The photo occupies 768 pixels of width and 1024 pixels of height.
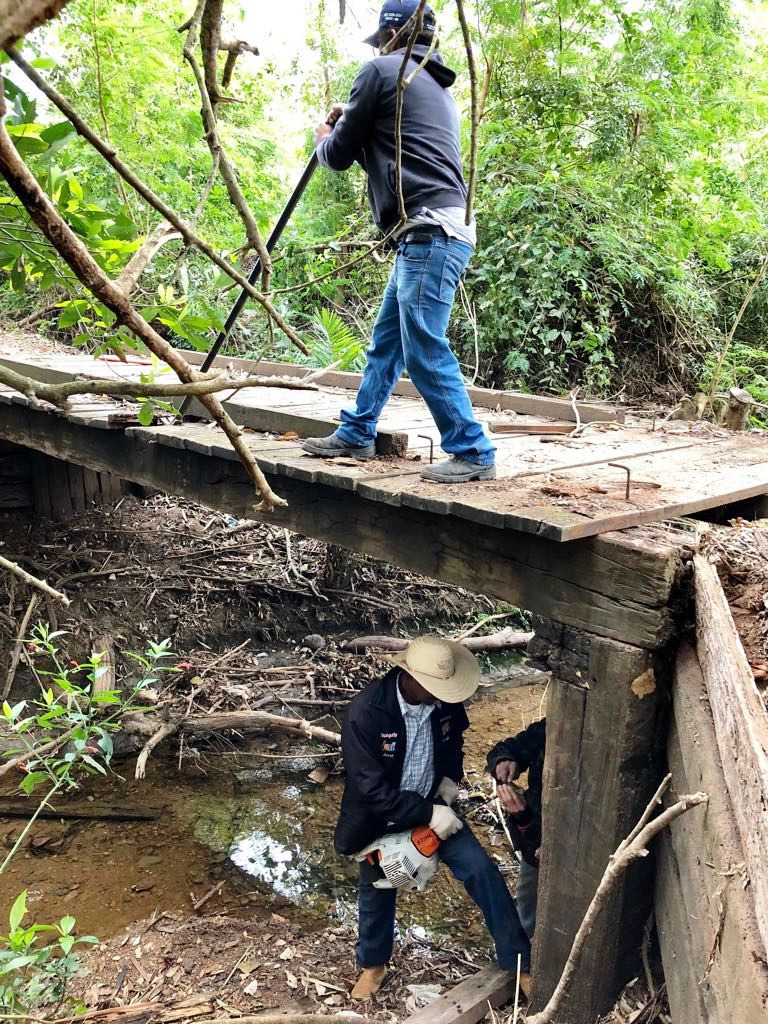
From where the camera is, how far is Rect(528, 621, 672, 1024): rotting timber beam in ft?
7.84

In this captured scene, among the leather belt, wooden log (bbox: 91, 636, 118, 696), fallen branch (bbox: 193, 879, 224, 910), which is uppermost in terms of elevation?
the leather belt

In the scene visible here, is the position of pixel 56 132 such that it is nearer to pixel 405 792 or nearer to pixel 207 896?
pixel 405 792

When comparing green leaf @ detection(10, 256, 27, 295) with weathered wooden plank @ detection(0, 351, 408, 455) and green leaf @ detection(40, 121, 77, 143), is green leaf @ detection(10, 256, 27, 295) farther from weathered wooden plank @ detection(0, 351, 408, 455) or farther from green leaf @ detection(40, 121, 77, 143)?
weathered wooden plank @ detection(0, 351, 408, 455)

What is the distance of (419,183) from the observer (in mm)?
2852

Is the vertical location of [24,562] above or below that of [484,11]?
below

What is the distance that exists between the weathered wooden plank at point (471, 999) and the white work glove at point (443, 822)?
0.57 meters

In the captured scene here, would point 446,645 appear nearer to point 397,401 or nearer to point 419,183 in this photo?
point 419,183

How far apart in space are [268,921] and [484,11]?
8300 millimetres

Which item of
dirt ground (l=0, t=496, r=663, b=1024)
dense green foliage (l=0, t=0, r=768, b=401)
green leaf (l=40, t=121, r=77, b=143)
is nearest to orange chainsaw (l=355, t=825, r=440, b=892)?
dirt ground (l=0, t=496, r=663, b=1024)

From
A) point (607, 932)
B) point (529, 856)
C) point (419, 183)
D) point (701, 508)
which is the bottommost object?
point (529, 856)

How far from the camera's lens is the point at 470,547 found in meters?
2.78

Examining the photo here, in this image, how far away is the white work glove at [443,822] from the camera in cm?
326

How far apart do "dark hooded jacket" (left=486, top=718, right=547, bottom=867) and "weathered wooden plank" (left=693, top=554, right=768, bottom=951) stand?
4.31 ft

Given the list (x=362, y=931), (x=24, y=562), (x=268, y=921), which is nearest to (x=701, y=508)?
(x=362, y=931)
